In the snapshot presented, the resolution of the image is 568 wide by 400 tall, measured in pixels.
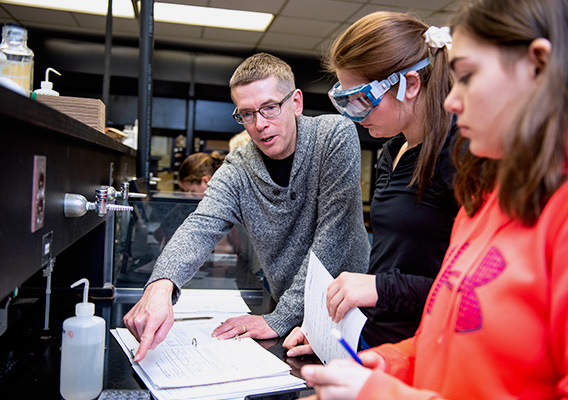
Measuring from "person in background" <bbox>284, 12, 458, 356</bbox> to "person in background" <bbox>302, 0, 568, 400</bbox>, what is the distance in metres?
0.38

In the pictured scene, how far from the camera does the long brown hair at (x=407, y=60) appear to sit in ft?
3.59

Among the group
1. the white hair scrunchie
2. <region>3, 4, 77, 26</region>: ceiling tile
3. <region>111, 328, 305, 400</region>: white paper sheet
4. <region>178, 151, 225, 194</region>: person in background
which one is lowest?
<region>111, 328, 305, 400</region>: white paper sheet

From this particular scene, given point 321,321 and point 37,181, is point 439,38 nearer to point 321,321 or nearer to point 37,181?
point 321,321

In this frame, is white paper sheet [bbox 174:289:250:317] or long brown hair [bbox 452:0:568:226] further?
white paper sheet [bbox 174:289:250:317]

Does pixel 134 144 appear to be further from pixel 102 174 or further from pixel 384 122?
pixel 384 122

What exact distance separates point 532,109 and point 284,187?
1.16 m

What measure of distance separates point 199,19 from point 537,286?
16.6ft

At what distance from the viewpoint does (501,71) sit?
60 cm

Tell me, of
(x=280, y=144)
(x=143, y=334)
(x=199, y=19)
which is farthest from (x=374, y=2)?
(x=143, y=334)

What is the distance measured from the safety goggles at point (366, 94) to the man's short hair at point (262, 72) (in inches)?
17.6

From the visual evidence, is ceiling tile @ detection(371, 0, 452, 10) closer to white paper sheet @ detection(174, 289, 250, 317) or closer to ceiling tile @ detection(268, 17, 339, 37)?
ceiling tile @ detection(268, 17, 339, 37)

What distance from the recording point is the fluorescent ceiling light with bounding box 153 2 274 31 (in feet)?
15.4

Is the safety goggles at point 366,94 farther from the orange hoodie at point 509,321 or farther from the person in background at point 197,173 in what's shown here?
the person in background at point 197,173

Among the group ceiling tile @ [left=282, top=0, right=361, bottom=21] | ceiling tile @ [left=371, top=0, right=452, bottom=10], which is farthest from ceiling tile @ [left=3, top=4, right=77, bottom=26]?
ceiling tile @ [left=371, top=0, right=452, bottom=10]
